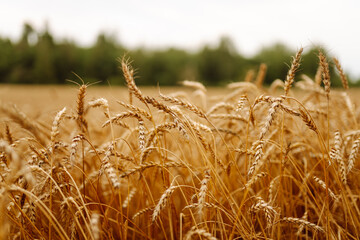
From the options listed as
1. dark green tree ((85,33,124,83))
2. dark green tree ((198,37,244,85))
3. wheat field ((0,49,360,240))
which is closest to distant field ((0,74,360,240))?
wheat field ((0,49,360,240))

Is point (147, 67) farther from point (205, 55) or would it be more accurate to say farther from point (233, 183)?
point (233, 183)

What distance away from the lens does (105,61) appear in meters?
49.2

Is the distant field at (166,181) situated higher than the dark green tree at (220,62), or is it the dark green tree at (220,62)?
the dark green tree at (220,62)

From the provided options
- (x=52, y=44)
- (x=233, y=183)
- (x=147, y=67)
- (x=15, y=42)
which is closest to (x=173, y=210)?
(x=233, y=183)

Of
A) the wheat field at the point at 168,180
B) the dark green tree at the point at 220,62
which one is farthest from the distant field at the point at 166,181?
the dark green tree at the point at 220,62

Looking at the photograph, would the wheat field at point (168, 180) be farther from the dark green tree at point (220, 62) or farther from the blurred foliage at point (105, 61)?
the dark green tree at point (220, 62)

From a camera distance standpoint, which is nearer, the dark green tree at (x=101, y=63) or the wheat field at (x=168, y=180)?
the wheat field at (x=168, y=180)

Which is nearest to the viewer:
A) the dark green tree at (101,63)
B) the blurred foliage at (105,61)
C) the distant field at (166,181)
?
the distant field at (166,181)

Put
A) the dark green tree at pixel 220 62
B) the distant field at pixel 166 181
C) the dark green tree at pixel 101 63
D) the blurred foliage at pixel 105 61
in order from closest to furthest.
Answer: the distant field at pixel 166 181 < the blurred foliage at pixel 105 61 < the dark green tree at pixel 220 62 < the dark green tree at pixel 101 63

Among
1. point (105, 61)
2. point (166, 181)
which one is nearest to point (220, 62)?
point (105, 61)

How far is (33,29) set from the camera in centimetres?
4322

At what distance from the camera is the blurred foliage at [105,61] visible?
4178 cm

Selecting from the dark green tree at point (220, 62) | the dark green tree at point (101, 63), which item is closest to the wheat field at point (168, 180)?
the dark green tree at point (220, 62)

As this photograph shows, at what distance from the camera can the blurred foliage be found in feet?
137
